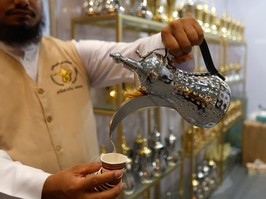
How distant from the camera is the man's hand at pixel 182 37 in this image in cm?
58

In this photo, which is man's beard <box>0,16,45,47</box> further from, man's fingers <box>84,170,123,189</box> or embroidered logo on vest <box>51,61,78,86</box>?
man's fingers <box>84,170,123,189</box>

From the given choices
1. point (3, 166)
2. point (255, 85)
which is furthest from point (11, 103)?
point (255, 85)

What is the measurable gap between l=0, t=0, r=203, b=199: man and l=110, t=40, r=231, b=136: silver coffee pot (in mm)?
100

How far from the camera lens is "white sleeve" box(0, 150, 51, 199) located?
577 mm

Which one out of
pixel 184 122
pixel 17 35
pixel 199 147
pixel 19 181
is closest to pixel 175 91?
pixel 19 181

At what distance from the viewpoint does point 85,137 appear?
0.96m

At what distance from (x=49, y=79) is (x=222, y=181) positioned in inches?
83.5

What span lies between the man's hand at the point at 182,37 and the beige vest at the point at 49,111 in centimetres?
43

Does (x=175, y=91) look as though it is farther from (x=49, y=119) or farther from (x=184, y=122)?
(x=184, y=122)

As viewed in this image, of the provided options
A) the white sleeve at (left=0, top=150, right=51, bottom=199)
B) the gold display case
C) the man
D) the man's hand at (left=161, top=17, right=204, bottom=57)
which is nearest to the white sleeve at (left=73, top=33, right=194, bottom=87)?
the man

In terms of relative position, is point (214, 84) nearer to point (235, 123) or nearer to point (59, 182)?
point (59, 182)

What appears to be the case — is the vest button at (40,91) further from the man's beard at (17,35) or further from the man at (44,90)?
the man's beard at (17,35)

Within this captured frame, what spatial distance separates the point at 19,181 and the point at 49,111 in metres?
0.29

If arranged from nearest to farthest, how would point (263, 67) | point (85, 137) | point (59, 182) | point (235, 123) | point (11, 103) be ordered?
1. point (59, 182)
2. point (11, 103)
3. point (85, 137)
4. point (235, 123)
5. point (263, 67)
